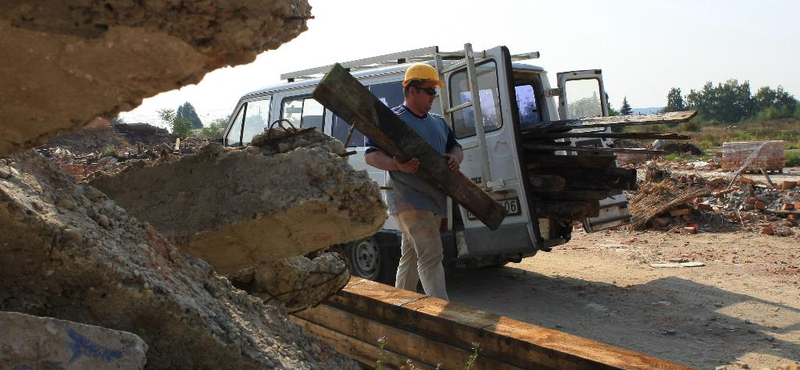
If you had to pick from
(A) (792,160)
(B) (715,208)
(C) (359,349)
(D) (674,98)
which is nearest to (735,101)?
(D) (674,98)

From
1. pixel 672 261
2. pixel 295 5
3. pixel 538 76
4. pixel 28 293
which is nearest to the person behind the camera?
pixel 295 5

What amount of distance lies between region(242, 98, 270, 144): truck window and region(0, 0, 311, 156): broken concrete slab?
6634 millimetres

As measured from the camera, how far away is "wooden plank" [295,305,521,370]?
344cm

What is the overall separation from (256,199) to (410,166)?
63.7 inches

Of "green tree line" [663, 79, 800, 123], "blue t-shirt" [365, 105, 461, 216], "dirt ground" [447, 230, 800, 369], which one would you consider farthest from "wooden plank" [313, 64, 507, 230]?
"green tree line" [663, 79, 800, 123]

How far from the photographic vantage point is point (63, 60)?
71.2 inches

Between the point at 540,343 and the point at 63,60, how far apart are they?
213 centimetres

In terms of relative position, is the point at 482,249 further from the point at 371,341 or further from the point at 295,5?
the point at 295,5

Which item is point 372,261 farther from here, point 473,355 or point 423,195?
point 473,355

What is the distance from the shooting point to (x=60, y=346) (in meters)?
1.98

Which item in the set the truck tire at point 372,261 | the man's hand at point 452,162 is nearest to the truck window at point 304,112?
the truck tire at point 372,261

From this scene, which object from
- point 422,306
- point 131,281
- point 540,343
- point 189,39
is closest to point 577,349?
point 540,343

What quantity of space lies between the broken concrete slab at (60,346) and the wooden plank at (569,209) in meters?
4.98

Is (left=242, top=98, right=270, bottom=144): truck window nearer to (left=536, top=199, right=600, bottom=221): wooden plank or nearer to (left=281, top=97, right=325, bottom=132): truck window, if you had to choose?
(left=281, top=97, right=325, bottom=132): truck window
